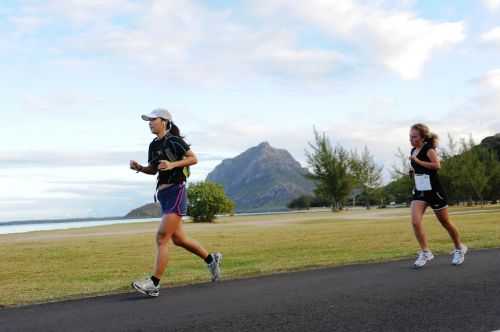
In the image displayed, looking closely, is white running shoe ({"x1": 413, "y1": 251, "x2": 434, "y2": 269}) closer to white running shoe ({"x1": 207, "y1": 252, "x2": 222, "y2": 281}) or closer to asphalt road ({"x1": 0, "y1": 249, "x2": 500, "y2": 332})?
asphalt road ({"x1": 0, "y1": 249, "x2": 500, "y2": 332})

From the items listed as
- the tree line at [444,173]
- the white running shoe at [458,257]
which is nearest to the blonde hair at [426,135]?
the white running shoe at [458,257]

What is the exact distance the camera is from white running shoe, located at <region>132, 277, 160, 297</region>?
19.8ft

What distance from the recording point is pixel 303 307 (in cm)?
509

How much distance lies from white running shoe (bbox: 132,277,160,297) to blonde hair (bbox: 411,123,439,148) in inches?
172

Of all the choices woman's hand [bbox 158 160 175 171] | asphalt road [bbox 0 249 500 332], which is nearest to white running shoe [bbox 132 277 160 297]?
asphalt road [bbox 0 249 500 332]

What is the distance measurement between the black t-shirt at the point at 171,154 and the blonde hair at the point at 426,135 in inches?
138

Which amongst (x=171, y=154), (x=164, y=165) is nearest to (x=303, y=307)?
(x=164, y=165)

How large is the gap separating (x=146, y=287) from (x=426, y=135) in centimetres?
454

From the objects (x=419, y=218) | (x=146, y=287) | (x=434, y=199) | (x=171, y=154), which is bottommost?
(x=146, y=287)

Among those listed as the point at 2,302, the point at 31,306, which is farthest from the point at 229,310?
the point at 2,302

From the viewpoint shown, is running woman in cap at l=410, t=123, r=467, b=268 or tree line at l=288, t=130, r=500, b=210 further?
tree line at l=288, t=130, r=500, b=210

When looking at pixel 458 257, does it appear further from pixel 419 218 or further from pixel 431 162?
pixel 431 162

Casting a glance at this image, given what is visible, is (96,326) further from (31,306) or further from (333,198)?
(333,198)

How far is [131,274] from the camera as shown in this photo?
30.2 ft
